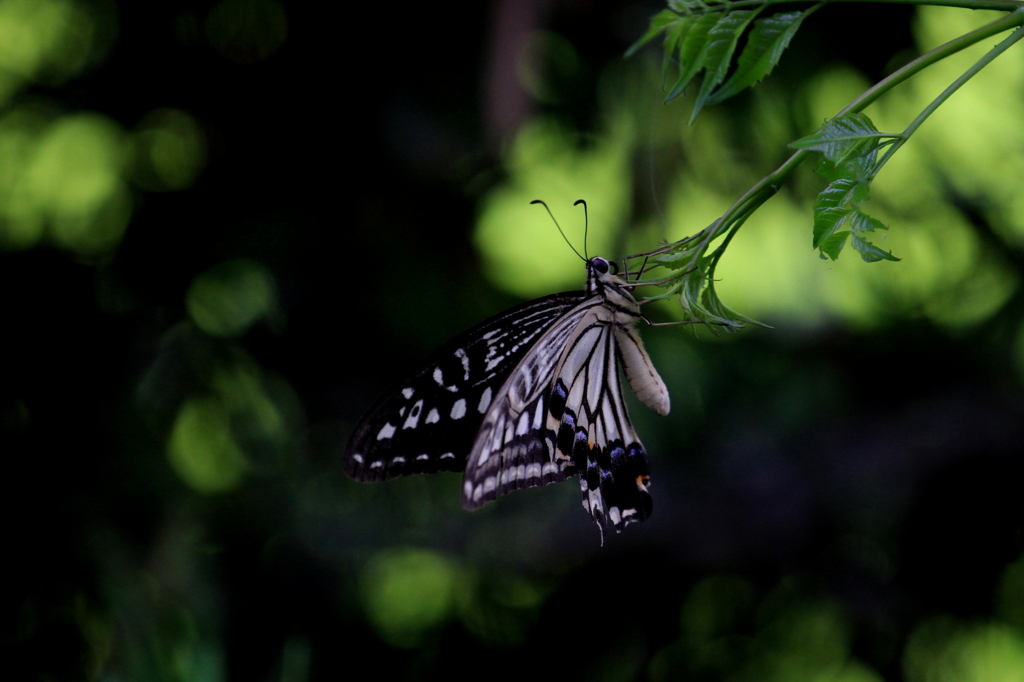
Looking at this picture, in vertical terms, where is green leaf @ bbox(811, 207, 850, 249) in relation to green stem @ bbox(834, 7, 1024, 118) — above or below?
below

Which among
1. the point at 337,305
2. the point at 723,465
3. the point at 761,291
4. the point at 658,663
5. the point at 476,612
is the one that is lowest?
the point at 658,663

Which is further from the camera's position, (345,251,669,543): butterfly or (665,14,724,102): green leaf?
(345,251,669,543): butterfly

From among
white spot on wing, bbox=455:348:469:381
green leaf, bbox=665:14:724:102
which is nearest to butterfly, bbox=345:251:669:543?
white spot on wing, bbox=455:348:469:381

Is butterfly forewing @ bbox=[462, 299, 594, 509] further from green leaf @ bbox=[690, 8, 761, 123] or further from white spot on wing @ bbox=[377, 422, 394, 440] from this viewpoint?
green leaf @ bbox=[690, 8, 761, 123]

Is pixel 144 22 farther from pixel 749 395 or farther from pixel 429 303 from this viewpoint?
pixel 749 395

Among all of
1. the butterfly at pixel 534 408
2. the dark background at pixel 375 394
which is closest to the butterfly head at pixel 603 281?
the butterfly at pixel 534 408

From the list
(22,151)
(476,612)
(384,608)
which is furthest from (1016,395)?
(22,151)
